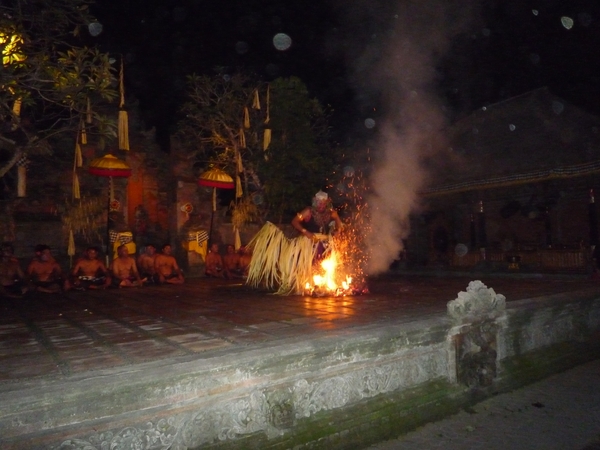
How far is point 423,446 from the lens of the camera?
3449 millimetres

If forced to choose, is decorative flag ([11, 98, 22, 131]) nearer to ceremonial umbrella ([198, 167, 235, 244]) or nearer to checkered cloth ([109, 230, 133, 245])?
ceremonial umbrella ([198, 167, 235, 244])

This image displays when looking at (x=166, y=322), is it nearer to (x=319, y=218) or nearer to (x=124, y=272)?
(x=319, y=218)

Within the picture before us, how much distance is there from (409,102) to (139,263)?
25.8ft

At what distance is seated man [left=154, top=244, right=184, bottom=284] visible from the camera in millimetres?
9719

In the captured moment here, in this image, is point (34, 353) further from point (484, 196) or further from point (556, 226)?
point (556, 226)

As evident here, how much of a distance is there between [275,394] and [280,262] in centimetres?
400

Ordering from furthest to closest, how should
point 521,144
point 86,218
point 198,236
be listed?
point 521,144 < point 198,236 < point 86,218

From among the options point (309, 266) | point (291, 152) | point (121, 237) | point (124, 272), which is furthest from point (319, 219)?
point (121, 237)

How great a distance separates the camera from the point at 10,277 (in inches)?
315

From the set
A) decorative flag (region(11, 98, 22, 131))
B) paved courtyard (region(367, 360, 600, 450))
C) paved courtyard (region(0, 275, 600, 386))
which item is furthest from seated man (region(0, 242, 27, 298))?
paved courtyard (region(367, 360, 600, 450))

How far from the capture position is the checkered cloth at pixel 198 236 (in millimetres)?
12102

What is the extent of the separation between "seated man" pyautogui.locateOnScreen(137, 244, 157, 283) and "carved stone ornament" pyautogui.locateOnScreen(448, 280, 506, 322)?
23.7ft

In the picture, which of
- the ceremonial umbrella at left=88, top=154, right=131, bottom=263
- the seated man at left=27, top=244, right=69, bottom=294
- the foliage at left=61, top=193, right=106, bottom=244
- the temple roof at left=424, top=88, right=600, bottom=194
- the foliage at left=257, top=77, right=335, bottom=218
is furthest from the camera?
the foliage at left=61, top=193, right=106, bottom=244

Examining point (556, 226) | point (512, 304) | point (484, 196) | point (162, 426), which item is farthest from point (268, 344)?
point (556, 226)
